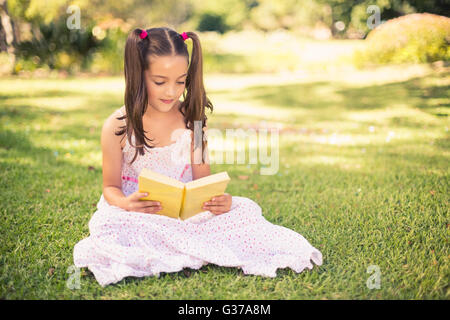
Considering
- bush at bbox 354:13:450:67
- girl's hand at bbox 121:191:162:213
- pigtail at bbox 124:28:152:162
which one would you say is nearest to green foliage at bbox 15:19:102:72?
bush at bbox 354:13:450:67

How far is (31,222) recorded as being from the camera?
2.74 meters

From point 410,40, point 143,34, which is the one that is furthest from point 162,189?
point 410,40

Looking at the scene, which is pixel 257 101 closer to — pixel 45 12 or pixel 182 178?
pixel 182 178

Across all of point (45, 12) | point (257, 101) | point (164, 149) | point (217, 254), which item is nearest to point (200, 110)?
point (164, 149)

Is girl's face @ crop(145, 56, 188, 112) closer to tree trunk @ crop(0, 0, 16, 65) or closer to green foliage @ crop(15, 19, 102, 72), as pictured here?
green foliage @ crop(15, 19, 102, 72)

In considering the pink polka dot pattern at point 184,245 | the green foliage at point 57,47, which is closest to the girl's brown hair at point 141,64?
the pink polka dot pattern at point 184,245

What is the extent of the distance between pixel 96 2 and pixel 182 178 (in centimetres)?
2034

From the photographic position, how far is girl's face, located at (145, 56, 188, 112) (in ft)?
7.13

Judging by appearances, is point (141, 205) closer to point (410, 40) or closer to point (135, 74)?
point (135, 74)

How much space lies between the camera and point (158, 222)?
87.6 inches

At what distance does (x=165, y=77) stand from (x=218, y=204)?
0.79 metres

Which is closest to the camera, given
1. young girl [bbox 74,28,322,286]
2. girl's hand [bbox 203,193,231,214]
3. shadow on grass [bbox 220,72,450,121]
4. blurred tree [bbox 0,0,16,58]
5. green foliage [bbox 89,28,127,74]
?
young girl [bbox 74,28,322,286]

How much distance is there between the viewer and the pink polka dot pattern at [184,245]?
2102 mm

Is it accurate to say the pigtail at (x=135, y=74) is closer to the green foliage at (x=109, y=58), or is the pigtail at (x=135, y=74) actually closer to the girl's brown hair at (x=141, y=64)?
the girl's brown hair at (x=141, y=64)
